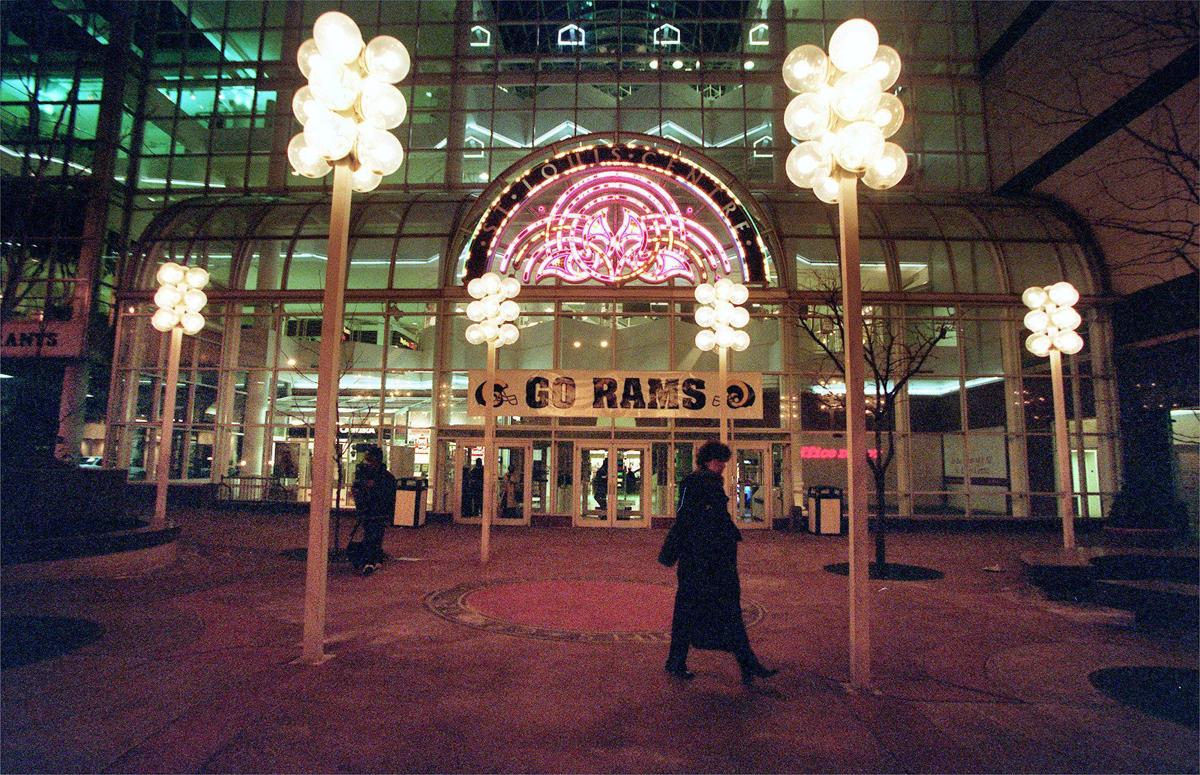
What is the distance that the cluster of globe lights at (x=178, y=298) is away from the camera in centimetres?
1141

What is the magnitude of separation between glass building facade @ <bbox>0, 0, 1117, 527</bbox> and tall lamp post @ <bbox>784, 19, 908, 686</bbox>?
10.2 meters

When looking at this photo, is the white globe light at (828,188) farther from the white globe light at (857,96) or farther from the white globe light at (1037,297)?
the white globe light at (1037,297)

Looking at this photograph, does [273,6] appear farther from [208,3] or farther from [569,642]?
[569,642]

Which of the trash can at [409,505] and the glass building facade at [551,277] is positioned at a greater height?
the glass building facade at [551,277]

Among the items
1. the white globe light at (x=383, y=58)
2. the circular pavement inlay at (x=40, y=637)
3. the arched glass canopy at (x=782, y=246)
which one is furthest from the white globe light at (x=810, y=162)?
the arched glass canopy at (x=782, y=246)

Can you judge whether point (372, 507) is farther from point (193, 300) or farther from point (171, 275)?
point (171, 275)

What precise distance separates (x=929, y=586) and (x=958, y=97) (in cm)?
1949

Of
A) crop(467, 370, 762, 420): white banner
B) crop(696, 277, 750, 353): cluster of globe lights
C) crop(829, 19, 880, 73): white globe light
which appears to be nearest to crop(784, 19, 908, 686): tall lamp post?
crop(829, 19, 880, 73): white globe light

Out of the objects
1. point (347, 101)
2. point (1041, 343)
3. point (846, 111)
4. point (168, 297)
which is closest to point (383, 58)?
point (347, 101)

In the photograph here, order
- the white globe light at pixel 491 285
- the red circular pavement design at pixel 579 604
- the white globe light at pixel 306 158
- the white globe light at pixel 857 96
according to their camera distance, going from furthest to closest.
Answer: the white globe light at pixel 491 285
the red circular pavement design at pixel 579 604
the white globe light at pixel 306 158
the white globe light at pixel 857 96

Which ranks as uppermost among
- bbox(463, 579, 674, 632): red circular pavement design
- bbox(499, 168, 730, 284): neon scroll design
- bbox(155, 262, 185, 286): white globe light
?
bbox(499, 168, 730, 284): neon scroll design

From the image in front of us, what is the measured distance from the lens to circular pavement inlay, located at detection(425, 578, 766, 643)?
6.22 meters

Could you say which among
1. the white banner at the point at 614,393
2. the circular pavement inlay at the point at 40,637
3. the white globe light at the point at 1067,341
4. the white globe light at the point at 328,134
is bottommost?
the circular pavement inlay at the point at 40,637

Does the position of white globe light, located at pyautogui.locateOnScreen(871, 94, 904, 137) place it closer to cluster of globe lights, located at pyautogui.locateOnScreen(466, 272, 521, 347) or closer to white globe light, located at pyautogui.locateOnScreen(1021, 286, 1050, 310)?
cluster of globe lights, located at pyautogui.locateOnScreen(466, 272, 521, 347)
